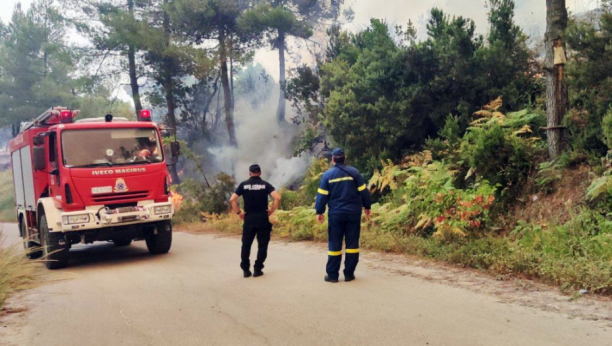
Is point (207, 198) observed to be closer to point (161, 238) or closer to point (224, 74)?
point (161, 238)

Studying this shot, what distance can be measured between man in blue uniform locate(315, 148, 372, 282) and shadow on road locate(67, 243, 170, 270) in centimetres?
530

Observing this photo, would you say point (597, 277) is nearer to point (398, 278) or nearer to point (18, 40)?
point (398, 278)

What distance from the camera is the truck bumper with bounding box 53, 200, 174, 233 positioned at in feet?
34.9

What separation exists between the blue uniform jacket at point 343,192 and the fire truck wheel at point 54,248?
232 inches

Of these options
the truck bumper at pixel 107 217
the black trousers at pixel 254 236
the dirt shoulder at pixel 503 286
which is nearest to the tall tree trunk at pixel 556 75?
the dirt shoulder at pixel 503 286

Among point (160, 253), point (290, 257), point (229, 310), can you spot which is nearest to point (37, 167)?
point (160, 253)

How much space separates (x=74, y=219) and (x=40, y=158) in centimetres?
141

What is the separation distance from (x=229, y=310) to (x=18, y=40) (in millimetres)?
42251

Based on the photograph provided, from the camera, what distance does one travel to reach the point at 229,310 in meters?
6.61

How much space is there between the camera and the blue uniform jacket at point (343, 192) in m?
7.91

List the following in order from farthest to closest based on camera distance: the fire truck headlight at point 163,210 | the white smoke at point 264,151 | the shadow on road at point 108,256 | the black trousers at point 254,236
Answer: the white smoke at point 264,151
the shadow on road at point 108,256
the fire truck headlight at point 163,210
the black trousers at point 254,236

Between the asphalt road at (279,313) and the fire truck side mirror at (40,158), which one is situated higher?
the fire truck side mirror at (40,158)

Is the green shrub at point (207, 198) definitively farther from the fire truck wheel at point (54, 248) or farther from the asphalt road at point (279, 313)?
the asphalt road at point (279, 313)

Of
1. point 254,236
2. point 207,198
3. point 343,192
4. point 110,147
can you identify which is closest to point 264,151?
point 207,198
